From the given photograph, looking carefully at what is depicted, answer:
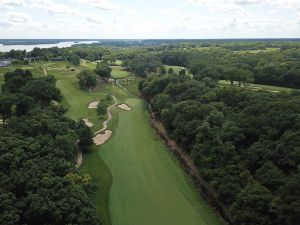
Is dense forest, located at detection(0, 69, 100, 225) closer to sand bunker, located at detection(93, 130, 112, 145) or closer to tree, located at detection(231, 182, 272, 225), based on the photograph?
sand bunker, located at detection(93, 130, 112, 145)

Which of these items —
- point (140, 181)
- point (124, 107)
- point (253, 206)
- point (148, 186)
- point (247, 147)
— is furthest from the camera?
point (124, 107)

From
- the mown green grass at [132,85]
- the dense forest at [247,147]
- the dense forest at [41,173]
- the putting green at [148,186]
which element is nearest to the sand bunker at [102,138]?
the putting green at [148,186]

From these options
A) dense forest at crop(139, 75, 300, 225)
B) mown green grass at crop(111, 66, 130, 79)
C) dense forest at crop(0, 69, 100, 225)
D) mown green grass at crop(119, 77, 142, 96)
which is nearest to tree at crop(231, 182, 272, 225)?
dense forest at crop(139, 75, 300, 225)

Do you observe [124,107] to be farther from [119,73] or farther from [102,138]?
[119,73]

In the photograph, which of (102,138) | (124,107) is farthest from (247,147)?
(124,107)

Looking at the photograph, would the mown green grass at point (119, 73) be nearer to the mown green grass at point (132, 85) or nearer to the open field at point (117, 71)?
the open field at point (117, 71)

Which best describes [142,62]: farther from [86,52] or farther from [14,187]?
[14,187]
